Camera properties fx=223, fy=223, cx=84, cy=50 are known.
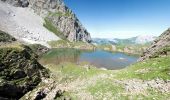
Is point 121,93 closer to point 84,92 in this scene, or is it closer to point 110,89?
point 110,89

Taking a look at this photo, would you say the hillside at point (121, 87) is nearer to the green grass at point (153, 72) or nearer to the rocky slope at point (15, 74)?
the green grass at point (153, 72)

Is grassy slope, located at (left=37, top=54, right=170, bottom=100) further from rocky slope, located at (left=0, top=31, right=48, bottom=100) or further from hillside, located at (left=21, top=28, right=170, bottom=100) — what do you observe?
rocky slope, located at (left=0, top=31, right=48, bottom=100)

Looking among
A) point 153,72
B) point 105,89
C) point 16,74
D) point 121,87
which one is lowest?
point 105,89

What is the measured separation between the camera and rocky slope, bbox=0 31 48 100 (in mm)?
34697

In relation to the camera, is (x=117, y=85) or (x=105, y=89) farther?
(x=117, y=85)

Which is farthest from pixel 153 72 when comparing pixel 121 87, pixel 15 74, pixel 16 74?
pixel 15 74

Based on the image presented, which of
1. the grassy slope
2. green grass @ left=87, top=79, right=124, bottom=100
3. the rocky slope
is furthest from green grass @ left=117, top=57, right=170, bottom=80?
the rocky slope

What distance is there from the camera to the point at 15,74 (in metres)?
36.1

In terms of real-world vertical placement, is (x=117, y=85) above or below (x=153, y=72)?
below

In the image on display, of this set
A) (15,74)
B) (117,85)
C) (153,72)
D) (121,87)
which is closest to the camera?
(121,87)

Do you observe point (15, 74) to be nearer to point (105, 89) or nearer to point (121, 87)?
point (105, 89)

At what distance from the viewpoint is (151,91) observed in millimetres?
29422

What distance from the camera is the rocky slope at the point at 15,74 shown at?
3470cm

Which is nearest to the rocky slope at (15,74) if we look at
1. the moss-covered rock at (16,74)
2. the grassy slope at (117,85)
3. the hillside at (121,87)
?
the moss-covered rock at (16,74)
